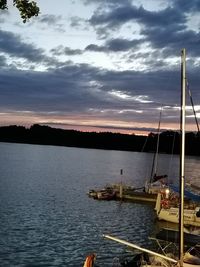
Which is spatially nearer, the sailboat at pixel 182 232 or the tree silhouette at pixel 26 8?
the tree silhouette at pixel 26 8

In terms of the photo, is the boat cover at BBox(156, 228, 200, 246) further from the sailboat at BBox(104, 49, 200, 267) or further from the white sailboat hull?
the white sailboat hull

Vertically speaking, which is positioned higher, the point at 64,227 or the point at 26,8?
the point at 26,8

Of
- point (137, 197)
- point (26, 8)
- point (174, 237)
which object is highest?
point (26, 8)

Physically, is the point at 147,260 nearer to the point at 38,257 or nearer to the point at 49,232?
the point at 38,257

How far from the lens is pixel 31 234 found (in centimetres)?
3938

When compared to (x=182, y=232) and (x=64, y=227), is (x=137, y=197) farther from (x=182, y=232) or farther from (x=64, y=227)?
(x=182, y=232)

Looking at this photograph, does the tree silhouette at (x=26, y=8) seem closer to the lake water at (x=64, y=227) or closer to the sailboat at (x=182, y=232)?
the sailboat at (x=182, y=232)

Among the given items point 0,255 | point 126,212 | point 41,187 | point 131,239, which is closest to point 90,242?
point 131,239

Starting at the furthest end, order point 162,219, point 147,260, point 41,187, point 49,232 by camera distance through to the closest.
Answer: point 41,187
point 162,219
point 49,232
point 147,260

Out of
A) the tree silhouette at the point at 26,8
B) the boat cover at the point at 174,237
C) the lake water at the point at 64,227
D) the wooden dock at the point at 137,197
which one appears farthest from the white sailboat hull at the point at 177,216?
the tree silhouette at the point at 26,8

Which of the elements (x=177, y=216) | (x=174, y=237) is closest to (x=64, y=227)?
(x=177, y=216)

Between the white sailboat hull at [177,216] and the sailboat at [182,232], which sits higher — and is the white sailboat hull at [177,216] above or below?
below

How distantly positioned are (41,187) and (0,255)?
52254mm

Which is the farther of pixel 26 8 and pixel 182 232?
pixel 182 232
